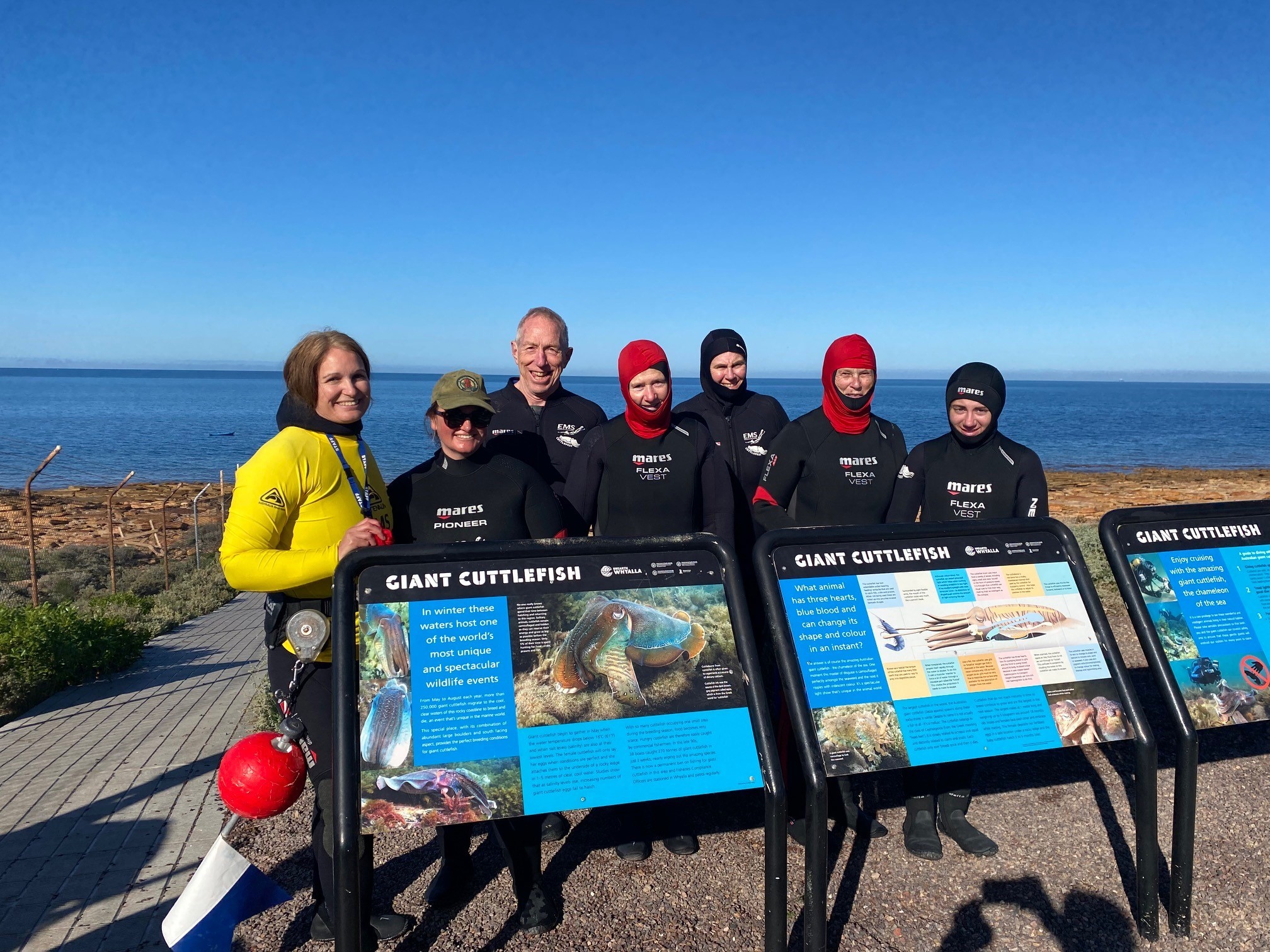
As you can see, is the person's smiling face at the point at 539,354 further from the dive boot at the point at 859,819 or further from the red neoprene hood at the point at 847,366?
the dive boot at the point at 859,819

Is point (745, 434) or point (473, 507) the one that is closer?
point (473, 507)

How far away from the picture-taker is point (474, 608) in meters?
2.71

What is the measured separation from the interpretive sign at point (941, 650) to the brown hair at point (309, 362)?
182 centimetres

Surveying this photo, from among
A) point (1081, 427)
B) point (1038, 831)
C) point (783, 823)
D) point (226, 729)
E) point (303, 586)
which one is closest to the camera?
point (783, 823)

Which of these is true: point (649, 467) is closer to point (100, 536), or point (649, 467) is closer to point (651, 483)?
point (651, 483)

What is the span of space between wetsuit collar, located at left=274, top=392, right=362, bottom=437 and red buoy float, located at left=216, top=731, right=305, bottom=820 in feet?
3.58

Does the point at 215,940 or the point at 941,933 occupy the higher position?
the point at 215,940

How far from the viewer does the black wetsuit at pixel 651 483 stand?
4.24 meters

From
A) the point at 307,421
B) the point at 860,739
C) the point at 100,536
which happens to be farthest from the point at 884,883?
the point at 100,536

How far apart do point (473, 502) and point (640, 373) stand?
122 cm

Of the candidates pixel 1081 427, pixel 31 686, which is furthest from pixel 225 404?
pixel 31 686

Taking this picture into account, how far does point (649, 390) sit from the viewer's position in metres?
4.16

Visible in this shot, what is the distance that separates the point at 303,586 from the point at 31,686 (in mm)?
6092

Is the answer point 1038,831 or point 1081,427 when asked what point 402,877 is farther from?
point 1081,427
